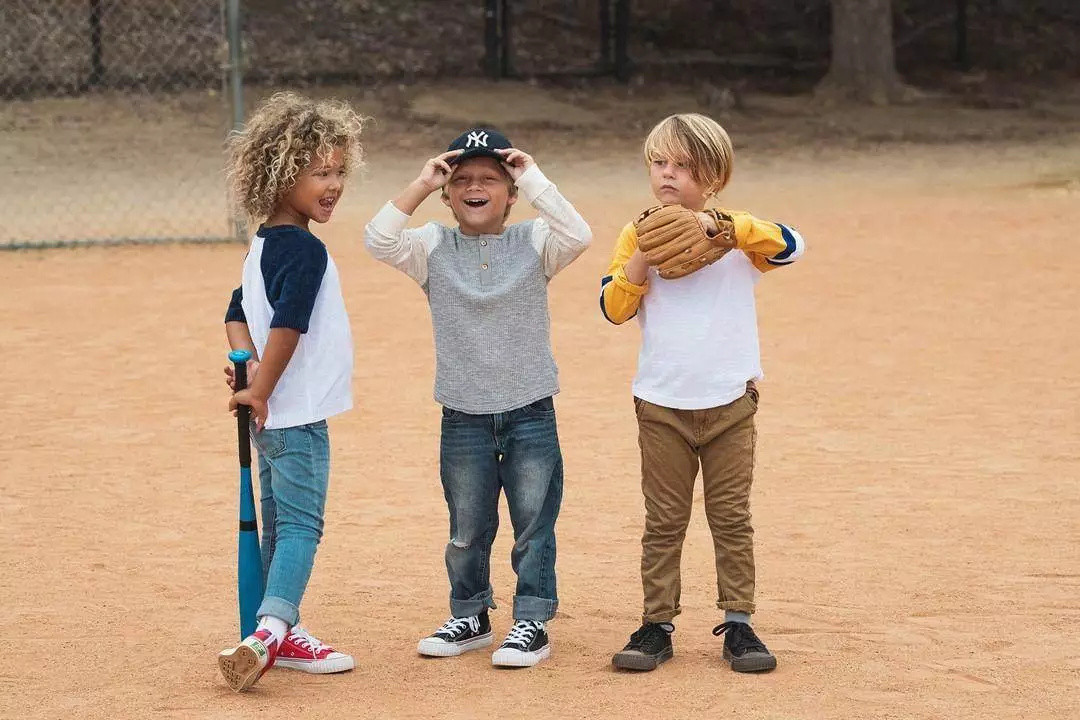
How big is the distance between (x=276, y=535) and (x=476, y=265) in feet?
2.98

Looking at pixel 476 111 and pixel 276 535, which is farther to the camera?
pixel 476 111

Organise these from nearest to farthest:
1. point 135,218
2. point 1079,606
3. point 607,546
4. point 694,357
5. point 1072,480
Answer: point 694,357, point 1079,606, point 607,546, point 1072,480, point 135,218

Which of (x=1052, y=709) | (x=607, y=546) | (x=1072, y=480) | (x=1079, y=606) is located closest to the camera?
(x=1052, y=709)

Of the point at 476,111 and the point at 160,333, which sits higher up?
the point at 476,111

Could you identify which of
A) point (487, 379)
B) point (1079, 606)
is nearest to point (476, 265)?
point (487, 379)

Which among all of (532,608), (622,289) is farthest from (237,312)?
(532,608)

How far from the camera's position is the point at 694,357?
4406 mm

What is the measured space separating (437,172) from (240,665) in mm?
1384

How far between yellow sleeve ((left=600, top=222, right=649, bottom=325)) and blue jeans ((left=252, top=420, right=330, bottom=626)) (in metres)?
0.83

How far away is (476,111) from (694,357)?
15290 mm

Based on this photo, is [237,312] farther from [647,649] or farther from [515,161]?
[647,649]

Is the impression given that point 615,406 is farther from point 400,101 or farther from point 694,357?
point 400,101

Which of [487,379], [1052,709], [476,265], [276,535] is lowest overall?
[1052,709]

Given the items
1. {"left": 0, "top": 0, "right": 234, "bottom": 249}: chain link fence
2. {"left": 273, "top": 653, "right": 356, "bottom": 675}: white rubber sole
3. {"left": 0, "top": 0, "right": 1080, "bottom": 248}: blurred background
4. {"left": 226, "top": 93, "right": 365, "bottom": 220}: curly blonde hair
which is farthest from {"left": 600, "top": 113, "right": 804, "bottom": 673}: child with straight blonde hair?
{"left": 0, "top": 0, "right": 1080, "bottom": 248}: blurred background
